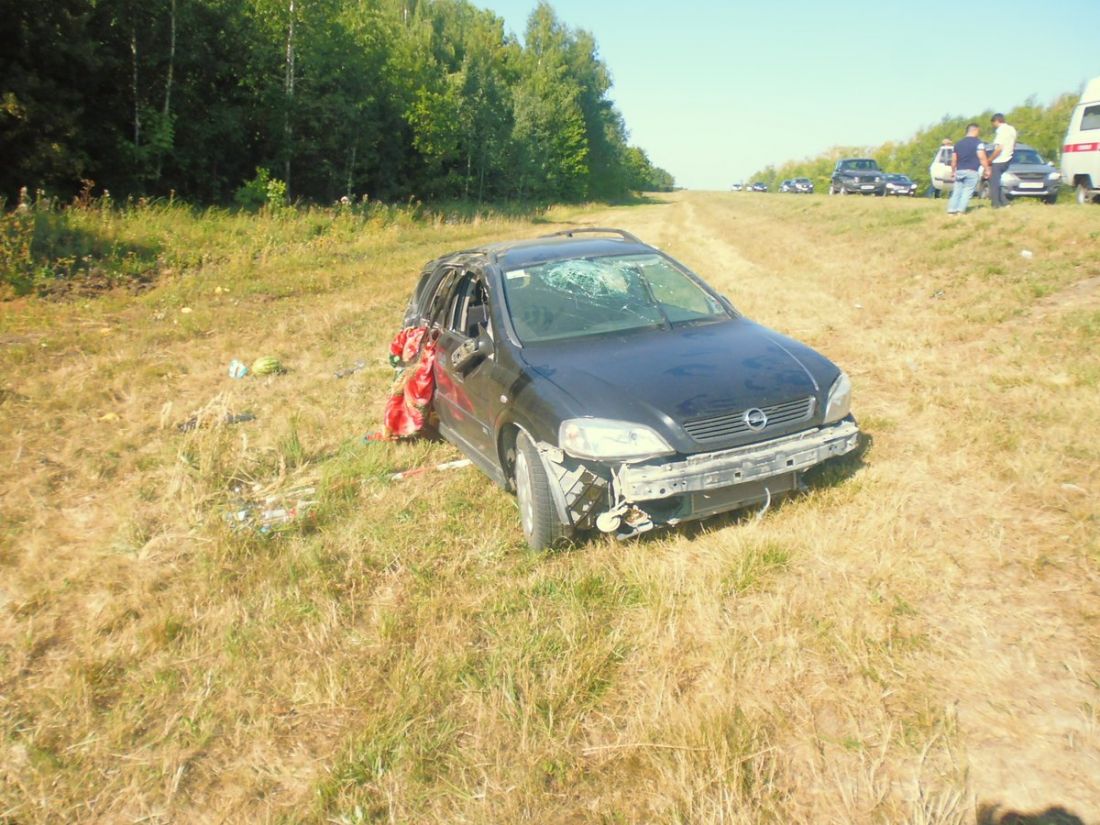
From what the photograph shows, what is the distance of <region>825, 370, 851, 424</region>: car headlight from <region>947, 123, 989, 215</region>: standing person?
37.8 ft

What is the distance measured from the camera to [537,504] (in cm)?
395

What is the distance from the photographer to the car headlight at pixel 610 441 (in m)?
3.73

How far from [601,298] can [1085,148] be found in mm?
16155

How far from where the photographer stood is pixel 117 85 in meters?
19.0

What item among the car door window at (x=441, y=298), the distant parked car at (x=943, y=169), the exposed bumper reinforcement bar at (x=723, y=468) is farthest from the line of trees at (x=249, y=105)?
the distant parked car at (x=943, y=169)

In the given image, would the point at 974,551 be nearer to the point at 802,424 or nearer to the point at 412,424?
the point at 802,424

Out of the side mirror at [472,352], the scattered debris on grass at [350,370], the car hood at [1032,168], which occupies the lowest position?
the scattered debris on grass at [350,370]

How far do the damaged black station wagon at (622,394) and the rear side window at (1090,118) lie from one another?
50.4 feet

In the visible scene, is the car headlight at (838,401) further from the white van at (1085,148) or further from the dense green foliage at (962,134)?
the dense green foliage at (962,134)

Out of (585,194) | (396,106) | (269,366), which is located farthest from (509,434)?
(585,194)

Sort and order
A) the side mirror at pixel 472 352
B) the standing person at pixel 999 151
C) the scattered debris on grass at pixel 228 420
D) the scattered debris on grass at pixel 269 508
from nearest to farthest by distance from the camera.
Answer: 1. the scattered debris on grass at pixel 269 508
2. the side mirror at pixel 472 352
3. the scattered debris on grass at pixel 228 420
4. the standing person at pixel 999 151

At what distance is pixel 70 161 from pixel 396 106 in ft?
52.0

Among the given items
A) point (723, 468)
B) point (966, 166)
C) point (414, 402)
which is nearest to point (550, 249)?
point (414, 402)

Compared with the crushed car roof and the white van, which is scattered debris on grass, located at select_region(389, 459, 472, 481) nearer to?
the crushed car roof
